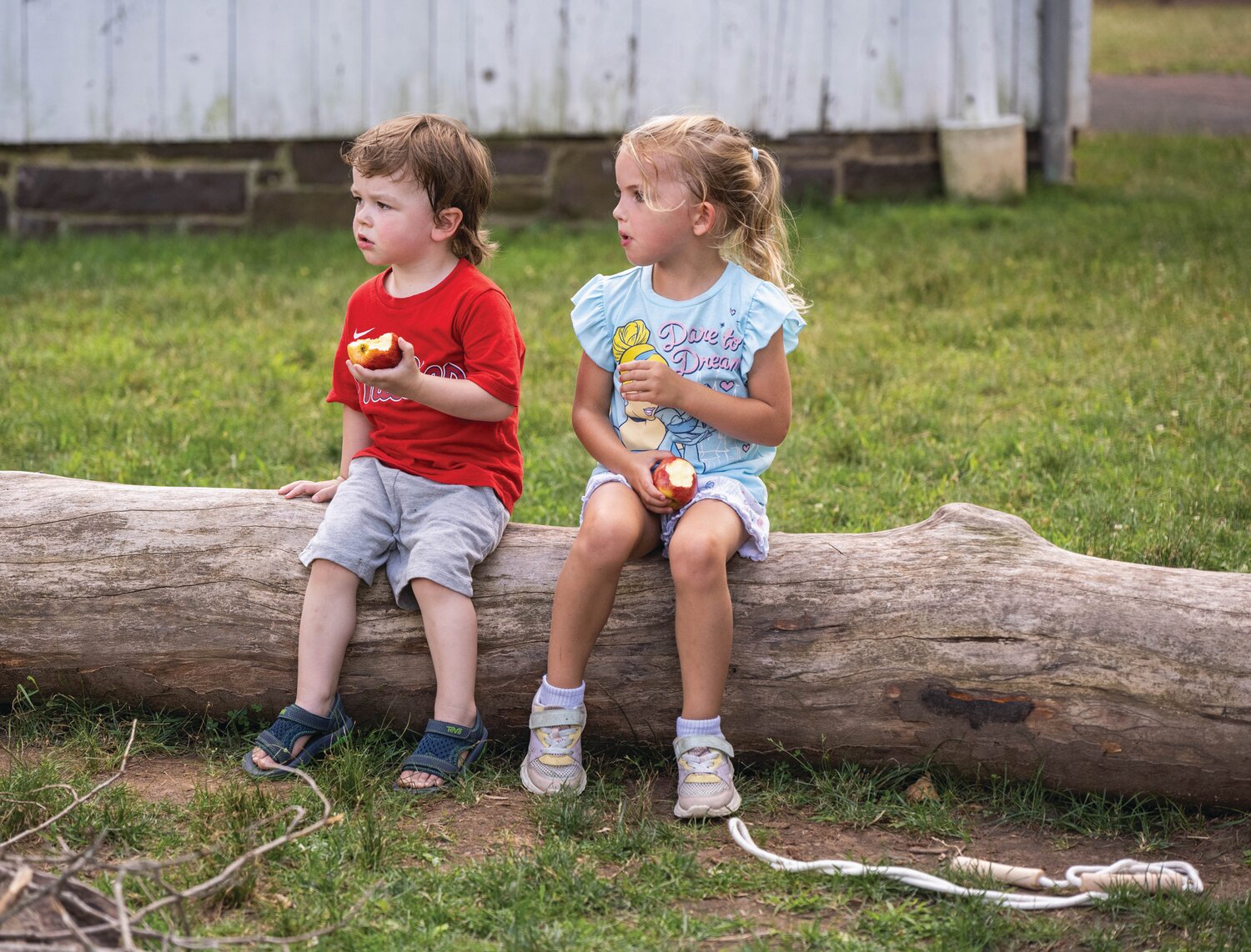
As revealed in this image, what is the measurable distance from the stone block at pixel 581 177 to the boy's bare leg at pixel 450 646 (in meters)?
5.63

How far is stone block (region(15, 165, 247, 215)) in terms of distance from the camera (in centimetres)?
788

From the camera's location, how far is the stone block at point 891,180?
870 cm

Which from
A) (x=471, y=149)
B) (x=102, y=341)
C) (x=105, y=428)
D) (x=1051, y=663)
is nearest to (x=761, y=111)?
(x=102, y=341)

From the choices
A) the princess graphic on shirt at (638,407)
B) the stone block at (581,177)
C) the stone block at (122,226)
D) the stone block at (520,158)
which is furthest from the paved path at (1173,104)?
the princess graphic on shirt at (638,407)

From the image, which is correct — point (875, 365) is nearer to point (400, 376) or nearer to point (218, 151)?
point (400, 376)

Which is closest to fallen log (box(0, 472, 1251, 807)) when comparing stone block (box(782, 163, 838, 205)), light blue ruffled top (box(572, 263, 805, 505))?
light blue ruffled top (box(572, 263, 805, 505))

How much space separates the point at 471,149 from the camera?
3.13m

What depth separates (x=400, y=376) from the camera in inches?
113

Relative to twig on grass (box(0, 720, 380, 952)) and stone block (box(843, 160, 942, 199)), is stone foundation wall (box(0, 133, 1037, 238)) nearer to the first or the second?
stone block (box(843, 160, 942, 199))

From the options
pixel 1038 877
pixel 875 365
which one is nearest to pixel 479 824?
pixel 1038 877

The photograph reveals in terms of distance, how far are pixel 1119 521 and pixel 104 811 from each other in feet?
9.41

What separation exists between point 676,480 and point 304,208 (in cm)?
590

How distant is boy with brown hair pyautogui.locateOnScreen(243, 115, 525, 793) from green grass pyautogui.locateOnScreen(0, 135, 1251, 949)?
0.48 feet

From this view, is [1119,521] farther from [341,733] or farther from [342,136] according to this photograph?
[342,136]
